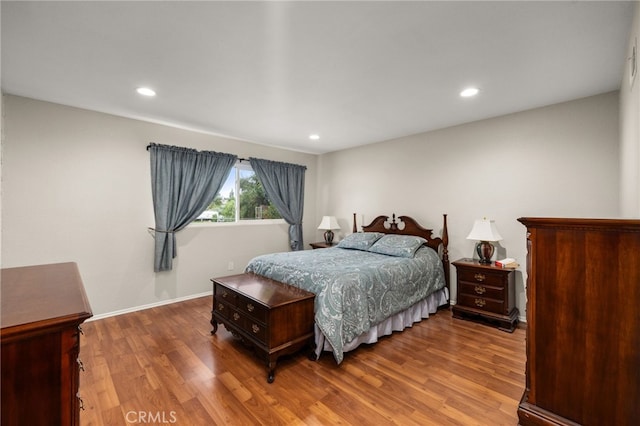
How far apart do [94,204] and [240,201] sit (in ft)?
6.21

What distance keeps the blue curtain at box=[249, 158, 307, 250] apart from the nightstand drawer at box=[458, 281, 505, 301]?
279 cm

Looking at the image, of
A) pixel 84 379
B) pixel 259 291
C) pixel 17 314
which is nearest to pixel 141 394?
pixel 84 379

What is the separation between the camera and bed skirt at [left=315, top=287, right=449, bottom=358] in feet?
8.00

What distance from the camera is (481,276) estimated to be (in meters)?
A: 3.12

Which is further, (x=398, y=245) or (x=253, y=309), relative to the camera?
(x=398, y=245)

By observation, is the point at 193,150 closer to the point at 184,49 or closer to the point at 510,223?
the point at 184,49

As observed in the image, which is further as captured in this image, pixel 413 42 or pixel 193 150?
pixel 193 150

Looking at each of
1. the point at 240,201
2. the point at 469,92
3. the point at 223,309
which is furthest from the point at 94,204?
the point at 469,92

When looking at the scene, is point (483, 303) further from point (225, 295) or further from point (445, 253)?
point (225, 295)

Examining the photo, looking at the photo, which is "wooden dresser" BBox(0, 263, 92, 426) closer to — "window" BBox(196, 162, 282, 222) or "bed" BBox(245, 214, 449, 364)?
"bed" BBox(245, 214, 449, 364)

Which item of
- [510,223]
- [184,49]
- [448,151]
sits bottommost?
[510,223]

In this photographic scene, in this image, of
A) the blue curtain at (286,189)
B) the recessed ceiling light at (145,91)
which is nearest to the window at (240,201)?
the blue curtain at (286,189)

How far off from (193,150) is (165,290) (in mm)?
1944

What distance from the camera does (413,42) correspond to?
1881 mm
